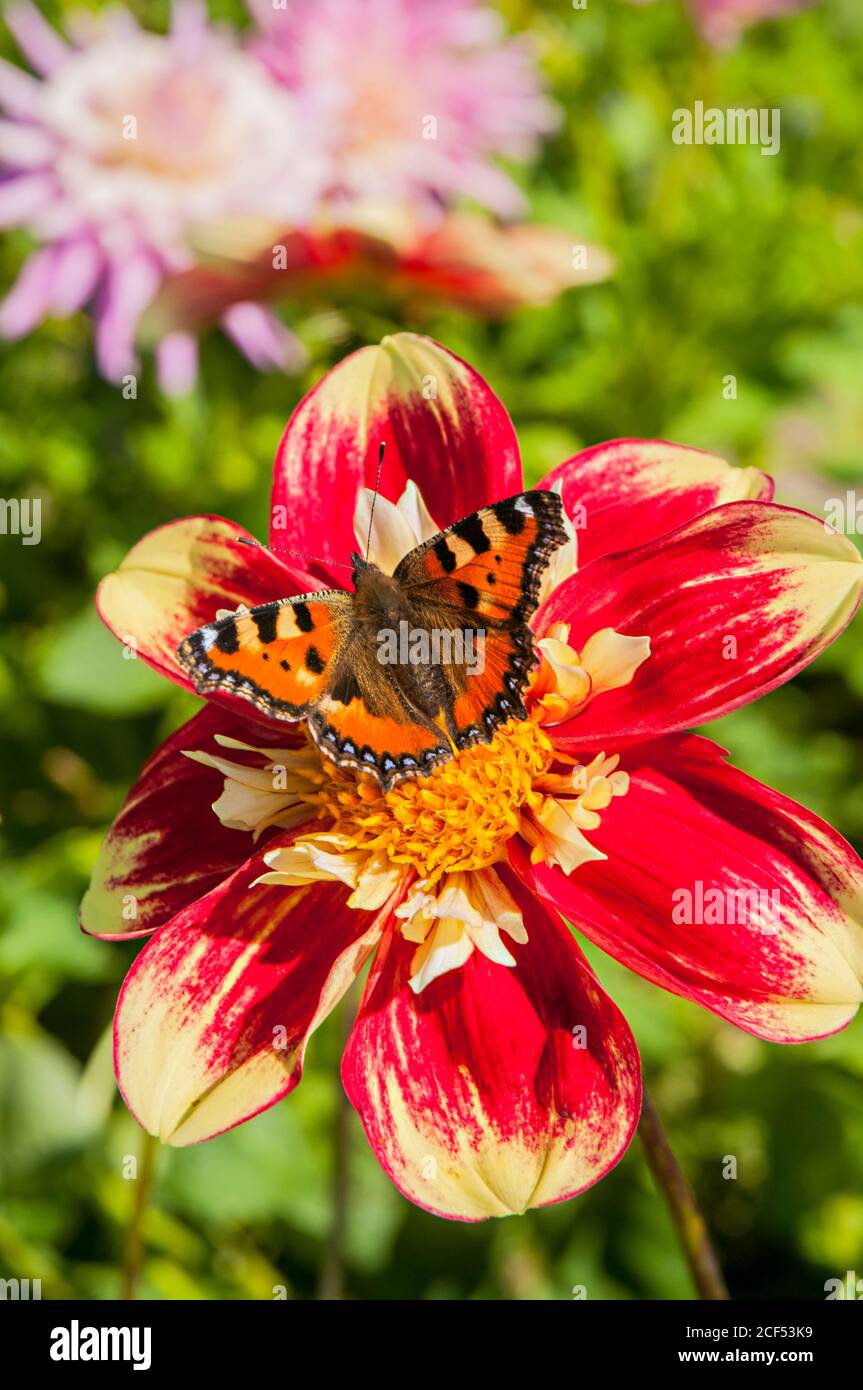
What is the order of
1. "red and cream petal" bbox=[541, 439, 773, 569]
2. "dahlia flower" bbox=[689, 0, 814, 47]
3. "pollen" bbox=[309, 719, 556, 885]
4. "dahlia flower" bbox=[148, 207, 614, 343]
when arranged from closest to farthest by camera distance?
"pollen" bbox=[309, 719, 556, 885]
"red and cream petal" bbox=[541, 439, 773, 569]
"dahlia flower" bbox=[148, 207, 614, 343]
"dahlia flower" bbox=[689, 0, 814, 47]

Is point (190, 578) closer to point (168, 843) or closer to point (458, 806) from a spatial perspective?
point (168, 843)

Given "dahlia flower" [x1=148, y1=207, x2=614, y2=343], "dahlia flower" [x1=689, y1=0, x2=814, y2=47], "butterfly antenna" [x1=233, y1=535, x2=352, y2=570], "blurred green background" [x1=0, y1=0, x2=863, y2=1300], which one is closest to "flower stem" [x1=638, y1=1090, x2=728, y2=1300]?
"butterfly antenna" [x1=233, y1=535, x2=352, y2=570]

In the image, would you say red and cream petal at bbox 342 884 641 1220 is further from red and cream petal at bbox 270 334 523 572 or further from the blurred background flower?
the blurred background flower

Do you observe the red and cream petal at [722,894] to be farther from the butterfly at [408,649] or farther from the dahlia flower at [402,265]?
the dahlia flower at [402,265]

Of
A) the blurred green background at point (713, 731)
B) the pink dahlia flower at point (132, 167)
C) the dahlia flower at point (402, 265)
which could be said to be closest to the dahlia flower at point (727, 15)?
the blurred green background at point (713, 731)

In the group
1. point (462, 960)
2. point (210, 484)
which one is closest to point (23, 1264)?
point (462, 960)
